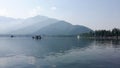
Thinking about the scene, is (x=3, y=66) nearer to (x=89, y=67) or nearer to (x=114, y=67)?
(x=89, y=67)

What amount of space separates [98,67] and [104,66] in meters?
1.96

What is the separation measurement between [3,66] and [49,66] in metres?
10.6

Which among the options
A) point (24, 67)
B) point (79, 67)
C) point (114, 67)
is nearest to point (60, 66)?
point (79, 67)

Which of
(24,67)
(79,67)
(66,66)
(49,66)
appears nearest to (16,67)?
(24,67)

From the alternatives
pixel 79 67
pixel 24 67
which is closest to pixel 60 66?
pixel 79 67

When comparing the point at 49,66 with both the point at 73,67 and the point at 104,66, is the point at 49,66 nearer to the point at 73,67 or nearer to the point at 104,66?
the point at 73,67

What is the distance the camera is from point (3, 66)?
42500 mm

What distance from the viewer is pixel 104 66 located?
41.8 meters

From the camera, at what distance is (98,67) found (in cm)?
4062

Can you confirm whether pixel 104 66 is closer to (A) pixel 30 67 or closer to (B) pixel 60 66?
(B) pixel 60 66

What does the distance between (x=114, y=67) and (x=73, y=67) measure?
892cm

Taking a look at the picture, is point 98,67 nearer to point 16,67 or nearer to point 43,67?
point 43,67

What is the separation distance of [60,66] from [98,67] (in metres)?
8.34

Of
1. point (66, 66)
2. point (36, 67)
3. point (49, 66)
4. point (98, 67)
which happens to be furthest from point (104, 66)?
point (36, 67)
